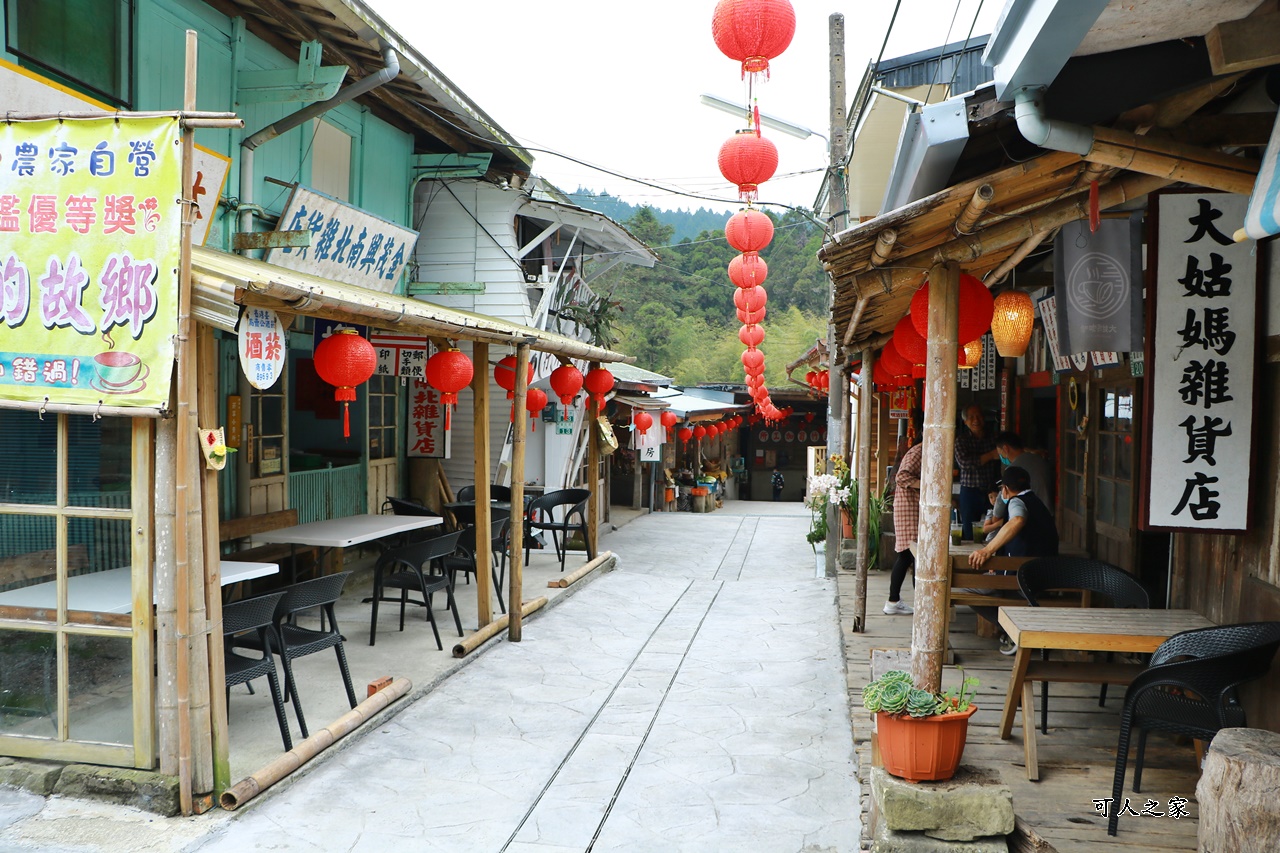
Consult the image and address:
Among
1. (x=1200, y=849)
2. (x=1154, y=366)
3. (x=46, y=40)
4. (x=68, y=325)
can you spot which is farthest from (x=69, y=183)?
(x=1200, y=849)

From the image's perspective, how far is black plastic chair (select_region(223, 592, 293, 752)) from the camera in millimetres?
5965

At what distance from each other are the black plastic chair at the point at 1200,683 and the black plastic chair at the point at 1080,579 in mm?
1566

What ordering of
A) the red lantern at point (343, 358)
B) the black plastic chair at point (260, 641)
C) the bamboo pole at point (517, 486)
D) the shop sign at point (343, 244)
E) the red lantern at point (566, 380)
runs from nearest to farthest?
the black plastic chair at point (260, 641) < the red lantern at point (343, 358) < the bamboo pole at point (517, 486) < the shop sign at point (343, 244) < the red lantern at point (566, 380)

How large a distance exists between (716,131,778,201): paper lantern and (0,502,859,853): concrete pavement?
486cm

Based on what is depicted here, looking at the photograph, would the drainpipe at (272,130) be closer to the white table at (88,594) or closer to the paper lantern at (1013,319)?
the white table at (88,594)

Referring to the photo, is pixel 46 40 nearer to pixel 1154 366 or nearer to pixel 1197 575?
pixel 1154 366

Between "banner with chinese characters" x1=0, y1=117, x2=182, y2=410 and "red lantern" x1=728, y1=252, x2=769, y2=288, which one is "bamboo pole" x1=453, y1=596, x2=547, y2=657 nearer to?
"banner with chinese characters" x1=0, y1=117, x2=182, y2=410

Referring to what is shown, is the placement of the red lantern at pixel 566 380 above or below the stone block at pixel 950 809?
above

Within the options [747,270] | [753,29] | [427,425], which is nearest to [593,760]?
[753,29]

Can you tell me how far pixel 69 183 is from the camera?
532 centimetres

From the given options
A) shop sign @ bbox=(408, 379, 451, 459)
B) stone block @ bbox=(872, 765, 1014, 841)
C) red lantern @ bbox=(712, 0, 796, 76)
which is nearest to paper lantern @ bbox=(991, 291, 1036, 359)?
red lantern @ bbox=(712, 0, 796, 76)

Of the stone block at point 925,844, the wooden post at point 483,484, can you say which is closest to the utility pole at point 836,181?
the wooden post at point 483,484

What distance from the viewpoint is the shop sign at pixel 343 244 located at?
981 cm

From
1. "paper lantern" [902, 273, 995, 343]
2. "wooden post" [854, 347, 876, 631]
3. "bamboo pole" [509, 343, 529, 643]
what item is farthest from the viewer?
"bamboo pole" [509, 343, 529, 643]
